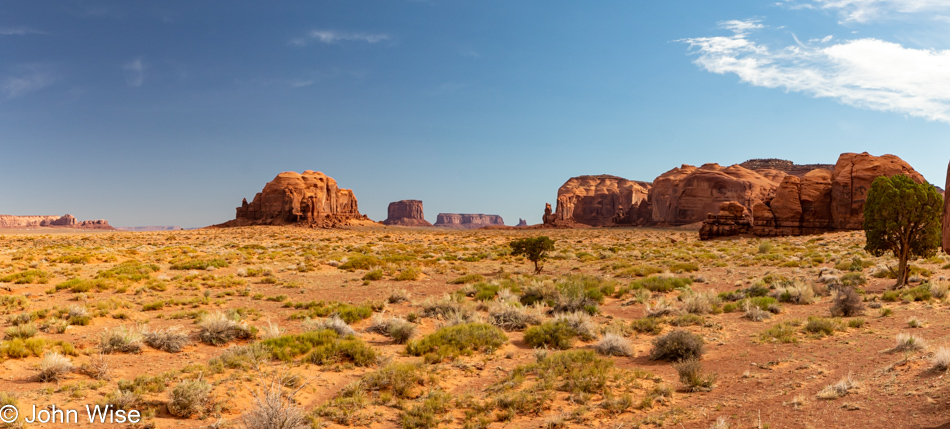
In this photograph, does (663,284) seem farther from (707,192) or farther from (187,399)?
(707,192)

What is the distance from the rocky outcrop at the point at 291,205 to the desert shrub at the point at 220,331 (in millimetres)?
97256

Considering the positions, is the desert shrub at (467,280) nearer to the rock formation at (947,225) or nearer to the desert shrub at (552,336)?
the desert shrub at (552,336)

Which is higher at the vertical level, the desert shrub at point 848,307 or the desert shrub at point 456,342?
the desert shrub at point 848,307

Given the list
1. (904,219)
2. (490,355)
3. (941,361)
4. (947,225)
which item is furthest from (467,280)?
(947,225)

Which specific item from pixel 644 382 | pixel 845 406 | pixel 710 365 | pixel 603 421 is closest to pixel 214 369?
pixel 603 421

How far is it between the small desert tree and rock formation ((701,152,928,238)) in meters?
37.6

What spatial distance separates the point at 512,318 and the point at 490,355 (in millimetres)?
3092

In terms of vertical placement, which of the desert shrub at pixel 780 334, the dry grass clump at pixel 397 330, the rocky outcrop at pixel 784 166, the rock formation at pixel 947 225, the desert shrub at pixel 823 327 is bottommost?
the dry grass clump at pixel 397 330

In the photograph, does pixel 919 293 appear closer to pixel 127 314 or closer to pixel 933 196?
pixel 933 196

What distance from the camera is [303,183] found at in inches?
4727

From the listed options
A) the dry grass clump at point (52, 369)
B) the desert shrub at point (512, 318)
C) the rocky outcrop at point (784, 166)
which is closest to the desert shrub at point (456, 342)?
the desert shrub at point (512, 318)

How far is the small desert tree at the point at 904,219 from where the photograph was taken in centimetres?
1584

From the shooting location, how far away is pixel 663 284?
1941cm

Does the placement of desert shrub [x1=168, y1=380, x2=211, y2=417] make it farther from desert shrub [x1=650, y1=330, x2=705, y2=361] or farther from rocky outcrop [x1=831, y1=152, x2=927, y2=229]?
rocky outcrop [x1=831, y1=152, x2=927, y2=229]
